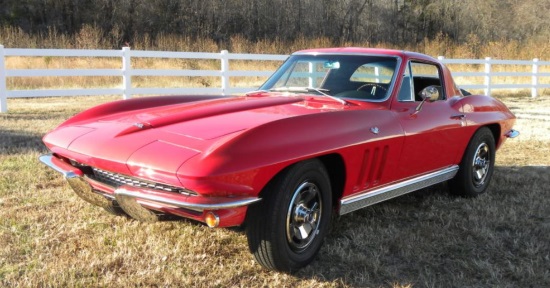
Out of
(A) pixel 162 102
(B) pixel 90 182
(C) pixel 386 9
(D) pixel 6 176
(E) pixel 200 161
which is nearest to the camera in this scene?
(E) pixel 200 161

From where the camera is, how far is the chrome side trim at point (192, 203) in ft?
8.65

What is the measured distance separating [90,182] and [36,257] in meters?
0.61

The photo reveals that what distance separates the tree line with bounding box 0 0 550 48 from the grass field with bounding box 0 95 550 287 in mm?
26027

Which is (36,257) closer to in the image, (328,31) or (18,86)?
(18,86)

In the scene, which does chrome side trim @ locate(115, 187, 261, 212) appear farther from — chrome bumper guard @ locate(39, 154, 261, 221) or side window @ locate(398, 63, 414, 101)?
side window @ locate(398, 63, 414, 101)

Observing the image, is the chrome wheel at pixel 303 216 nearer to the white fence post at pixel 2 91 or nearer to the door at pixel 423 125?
the door at pixel 423 125

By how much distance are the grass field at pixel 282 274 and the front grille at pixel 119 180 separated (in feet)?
1.66

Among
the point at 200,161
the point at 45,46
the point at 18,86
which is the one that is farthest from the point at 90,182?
the point at 45,46

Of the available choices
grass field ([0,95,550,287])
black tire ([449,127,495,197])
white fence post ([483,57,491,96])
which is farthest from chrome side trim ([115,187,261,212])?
white fence post ([483,57,491,96])

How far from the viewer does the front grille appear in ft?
9.09

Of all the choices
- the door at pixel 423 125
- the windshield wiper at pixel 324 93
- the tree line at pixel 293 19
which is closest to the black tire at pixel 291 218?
the windshield wiper at pixel 324 93

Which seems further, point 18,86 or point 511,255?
point 18,86

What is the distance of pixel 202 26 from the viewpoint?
3709 centimetres

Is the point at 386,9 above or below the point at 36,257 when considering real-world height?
above
